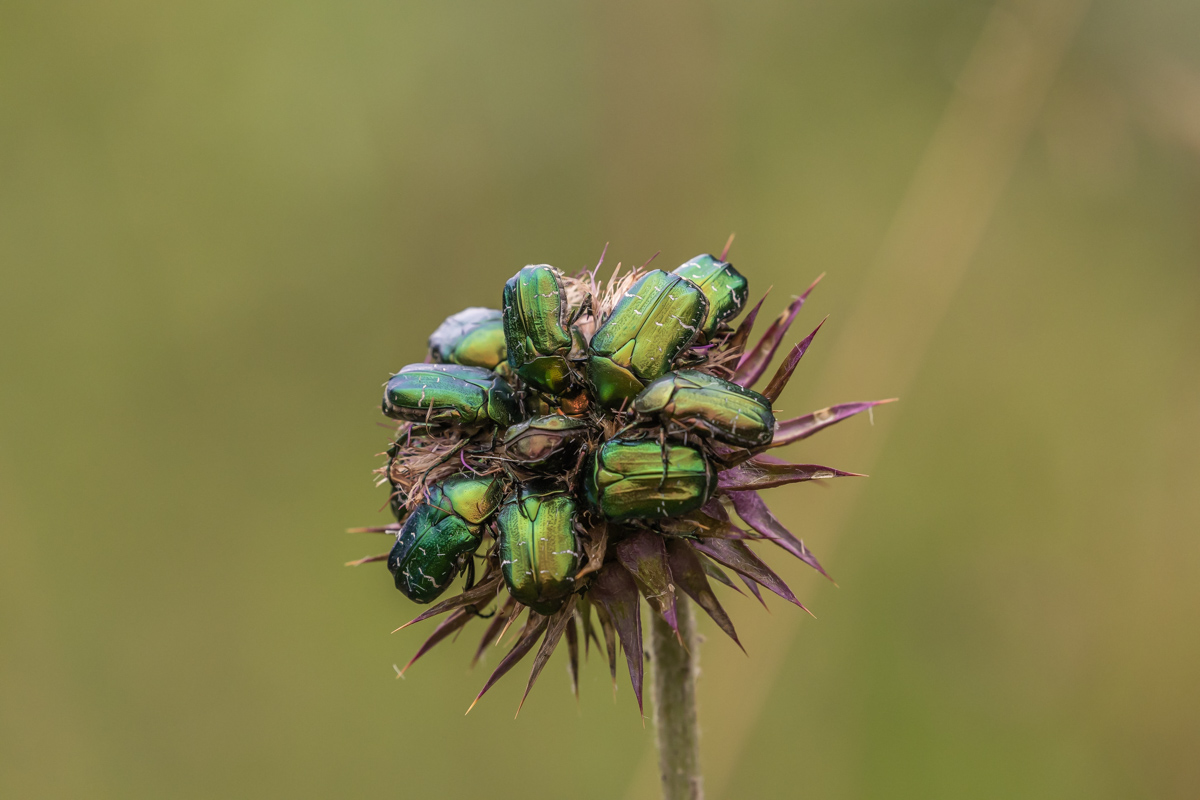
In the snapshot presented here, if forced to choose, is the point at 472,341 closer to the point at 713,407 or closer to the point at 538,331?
the point at 538,331

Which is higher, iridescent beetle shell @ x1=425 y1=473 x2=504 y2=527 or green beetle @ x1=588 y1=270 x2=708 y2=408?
green beetle @ x1=588 y1=270 x2=708 y2=408

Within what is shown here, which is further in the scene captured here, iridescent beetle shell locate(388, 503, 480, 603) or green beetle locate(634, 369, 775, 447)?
iridescent beetle shell locate(388, 503, 480, 603)

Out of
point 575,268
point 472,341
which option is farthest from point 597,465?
point 575,268

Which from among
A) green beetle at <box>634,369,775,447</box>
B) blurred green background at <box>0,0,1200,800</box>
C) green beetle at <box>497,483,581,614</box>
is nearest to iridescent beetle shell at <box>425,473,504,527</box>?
green beetle at <box>497,483,581,614</box>

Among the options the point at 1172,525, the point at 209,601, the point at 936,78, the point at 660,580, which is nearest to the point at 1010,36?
the point at 936,78

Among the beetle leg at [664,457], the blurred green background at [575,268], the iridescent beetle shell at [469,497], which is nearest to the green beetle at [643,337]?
the beetle leg at [664,457]

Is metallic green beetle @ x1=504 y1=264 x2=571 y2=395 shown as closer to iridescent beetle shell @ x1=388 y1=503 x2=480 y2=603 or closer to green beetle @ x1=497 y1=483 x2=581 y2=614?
green beetle @ x1=497 y1=483 x2=581 y2=614

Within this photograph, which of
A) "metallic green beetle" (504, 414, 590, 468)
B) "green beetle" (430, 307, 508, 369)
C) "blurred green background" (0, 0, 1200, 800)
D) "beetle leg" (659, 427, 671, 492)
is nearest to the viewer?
"beetle leg" (659, 427, 671, 492)

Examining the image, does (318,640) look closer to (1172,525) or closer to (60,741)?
(60,741)
